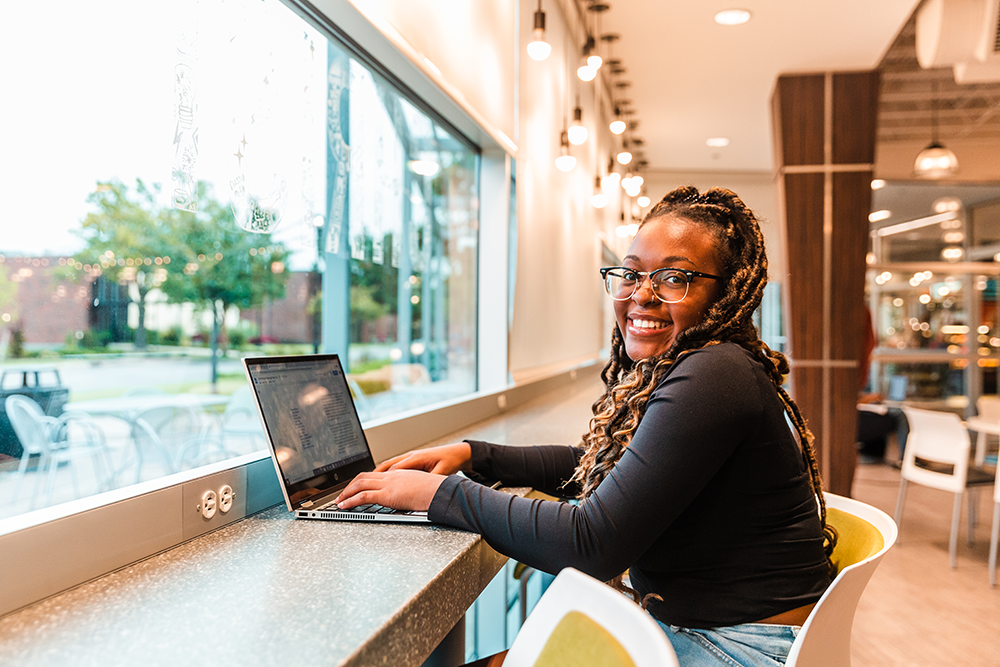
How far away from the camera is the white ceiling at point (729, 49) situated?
14.7 feet

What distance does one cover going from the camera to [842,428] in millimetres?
5277

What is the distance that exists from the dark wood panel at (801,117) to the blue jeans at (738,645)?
4817 mm

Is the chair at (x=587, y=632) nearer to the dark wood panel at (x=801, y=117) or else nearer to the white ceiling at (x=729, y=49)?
the white ceiling at (x=729, y=49)

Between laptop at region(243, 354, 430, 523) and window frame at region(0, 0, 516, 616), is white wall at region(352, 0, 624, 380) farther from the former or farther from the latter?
laptop at region(243, 354, 430, 523)

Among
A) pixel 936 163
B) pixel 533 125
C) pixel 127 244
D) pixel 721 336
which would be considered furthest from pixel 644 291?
pixel 127 244

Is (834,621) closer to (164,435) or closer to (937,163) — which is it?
(164,435)

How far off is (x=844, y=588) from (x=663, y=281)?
22.4 inches

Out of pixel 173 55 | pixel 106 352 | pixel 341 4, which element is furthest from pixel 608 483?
pixel 106 352

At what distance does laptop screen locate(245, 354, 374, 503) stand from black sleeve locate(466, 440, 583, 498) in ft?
0.82

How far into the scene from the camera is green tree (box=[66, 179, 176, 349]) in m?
5.09

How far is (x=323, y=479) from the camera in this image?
1352 mm

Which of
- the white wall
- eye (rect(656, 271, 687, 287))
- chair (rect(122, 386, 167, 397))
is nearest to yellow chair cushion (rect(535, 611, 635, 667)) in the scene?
eye (rect(656, 271, 687, 287))

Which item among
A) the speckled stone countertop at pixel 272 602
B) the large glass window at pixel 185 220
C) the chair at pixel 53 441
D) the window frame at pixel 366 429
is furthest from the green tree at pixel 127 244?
the speckled stone countertop at pixel 272 602

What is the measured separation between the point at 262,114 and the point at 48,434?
3272 millimetres
